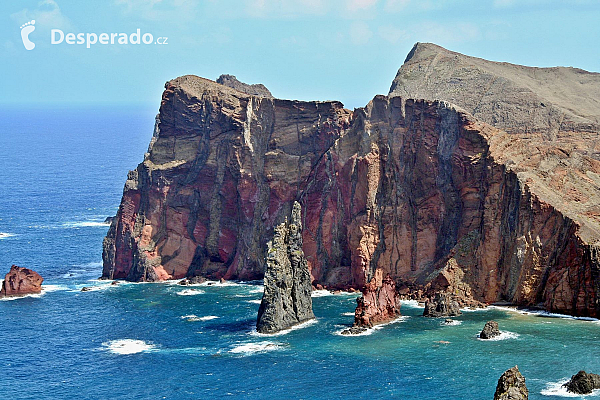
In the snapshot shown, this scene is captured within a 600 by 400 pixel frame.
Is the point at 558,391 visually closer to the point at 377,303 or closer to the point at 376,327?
the point at 376,327

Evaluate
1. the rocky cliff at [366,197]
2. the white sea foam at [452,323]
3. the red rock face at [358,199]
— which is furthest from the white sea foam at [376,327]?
the red rock face at [358,199]

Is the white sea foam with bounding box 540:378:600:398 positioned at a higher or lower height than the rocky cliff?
lower

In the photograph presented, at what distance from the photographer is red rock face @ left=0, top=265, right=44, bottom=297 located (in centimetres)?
16325

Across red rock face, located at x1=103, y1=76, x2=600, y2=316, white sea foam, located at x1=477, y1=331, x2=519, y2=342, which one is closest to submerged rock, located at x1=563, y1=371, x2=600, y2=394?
white sea foam, located at x1=477, y1=331, x2=519, y2=342

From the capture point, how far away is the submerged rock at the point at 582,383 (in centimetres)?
10525

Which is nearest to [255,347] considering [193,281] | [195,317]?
[195,317]

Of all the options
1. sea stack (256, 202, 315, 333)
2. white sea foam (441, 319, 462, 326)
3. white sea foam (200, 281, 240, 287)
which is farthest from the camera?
white sea foam (200, 281, 240, 287)

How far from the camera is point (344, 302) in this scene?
499 ft

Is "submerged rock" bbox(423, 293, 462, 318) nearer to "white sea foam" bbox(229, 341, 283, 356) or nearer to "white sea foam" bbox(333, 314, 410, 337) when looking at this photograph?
"white sea foam" bbox(333, 314, 410, 337)

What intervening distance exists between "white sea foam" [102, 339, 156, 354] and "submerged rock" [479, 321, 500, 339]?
41.1m

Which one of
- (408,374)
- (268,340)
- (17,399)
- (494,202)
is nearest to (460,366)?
(408,374)

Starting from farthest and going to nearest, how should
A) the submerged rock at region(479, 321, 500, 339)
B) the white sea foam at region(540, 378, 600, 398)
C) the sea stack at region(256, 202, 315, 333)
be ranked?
1. the sea stack at region(256, 202, 315, 333)
2. the submerged rock at region(479, 321, 500, 339)
3. the white sea foam at region(540, 378, 600, 398)

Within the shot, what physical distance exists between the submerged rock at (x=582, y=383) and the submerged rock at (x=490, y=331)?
19266 mm

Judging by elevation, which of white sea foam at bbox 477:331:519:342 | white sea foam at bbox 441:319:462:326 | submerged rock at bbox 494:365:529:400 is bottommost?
submerged rock at bbox 494:365:529:400
